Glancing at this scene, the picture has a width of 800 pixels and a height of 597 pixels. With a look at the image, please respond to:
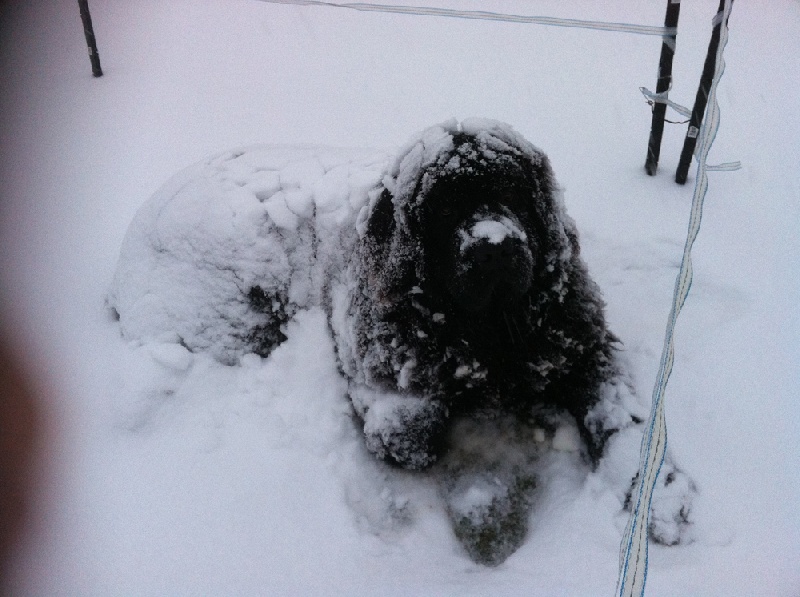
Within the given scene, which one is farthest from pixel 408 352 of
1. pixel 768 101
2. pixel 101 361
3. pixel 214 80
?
pixel 214 80

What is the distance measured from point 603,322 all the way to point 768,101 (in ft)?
9.94

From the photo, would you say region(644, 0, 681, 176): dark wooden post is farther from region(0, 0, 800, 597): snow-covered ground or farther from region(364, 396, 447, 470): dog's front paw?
region(364, 396, 447, 470): dog's front paw

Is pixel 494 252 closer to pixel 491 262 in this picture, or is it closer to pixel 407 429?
pixel 491 262

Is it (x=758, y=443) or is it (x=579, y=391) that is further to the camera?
(x=579, y=391)

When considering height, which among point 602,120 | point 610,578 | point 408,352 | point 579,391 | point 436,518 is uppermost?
point 602,120

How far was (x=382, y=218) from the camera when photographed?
2.17m

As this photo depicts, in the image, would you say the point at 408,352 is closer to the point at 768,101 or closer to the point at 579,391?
the point at 579,391

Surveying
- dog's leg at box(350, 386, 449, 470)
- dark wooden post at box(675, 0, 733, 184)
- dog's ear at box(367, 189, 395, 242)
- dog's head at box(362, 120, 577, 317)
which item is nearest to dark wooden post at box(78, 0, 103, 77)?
dog's ear at box(367, 189, 395, 242)

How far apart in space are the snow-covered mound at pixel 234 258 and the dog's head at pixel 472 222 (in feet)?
2.41

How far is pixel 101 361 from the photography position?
269cm

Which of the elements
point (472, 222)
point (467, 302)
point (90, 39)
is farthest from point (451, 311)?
point (90, 39)

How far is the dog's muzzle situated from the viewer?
177cm

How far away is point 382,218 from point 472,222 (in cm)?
44

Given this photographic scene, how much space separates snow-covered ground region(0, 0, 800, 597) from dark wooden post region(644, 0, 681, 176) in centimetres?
13
